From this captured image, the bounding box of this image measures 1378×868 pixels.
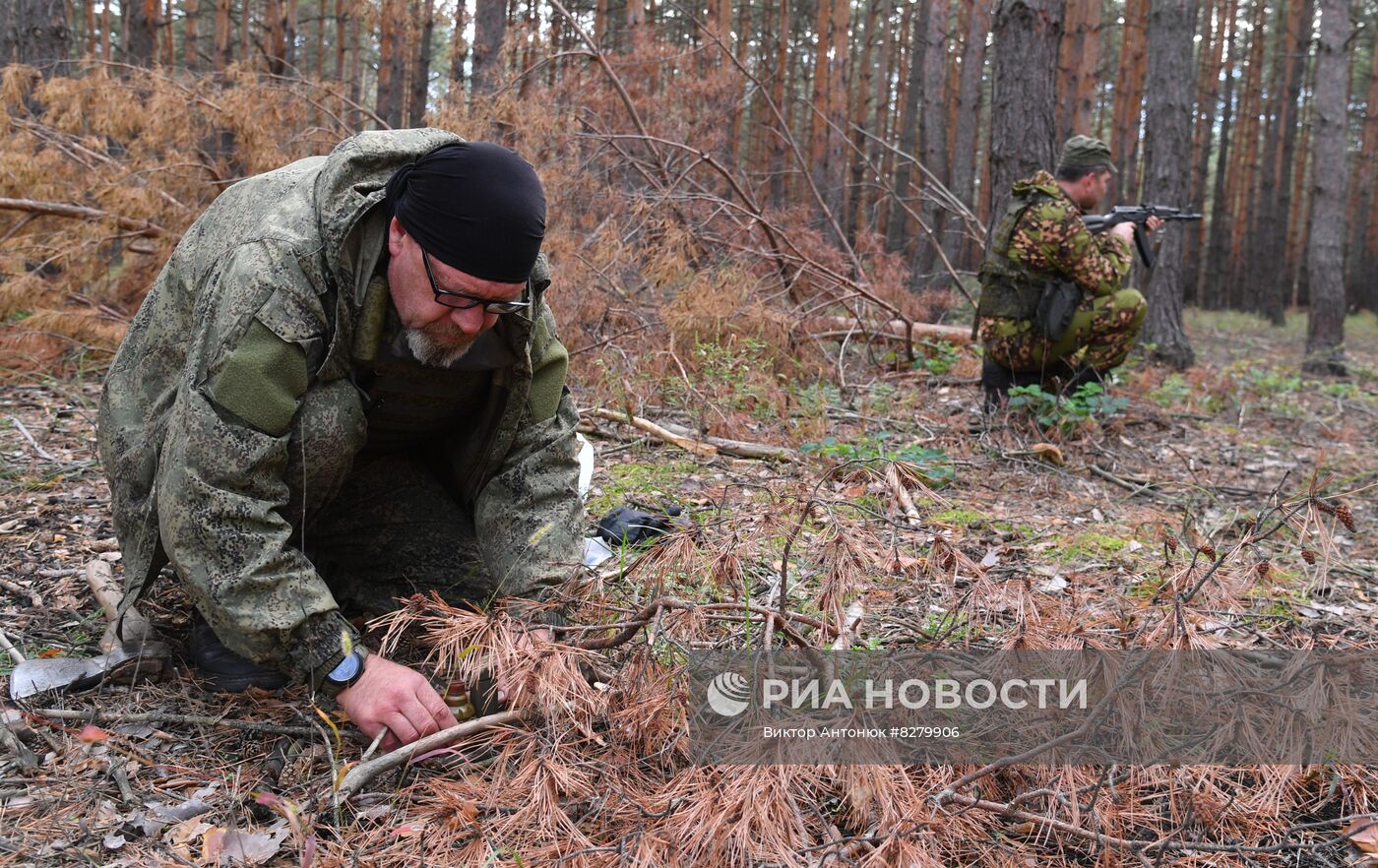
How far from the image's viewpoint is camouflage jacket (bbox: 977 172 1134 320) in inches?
189

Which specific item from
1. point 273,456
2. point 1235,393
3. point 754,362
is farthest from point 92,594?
point 1235,393

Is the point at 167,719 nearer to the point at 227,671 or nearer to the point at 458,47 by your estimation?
the point at 227,671

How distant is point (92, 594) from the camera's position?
2.53 m

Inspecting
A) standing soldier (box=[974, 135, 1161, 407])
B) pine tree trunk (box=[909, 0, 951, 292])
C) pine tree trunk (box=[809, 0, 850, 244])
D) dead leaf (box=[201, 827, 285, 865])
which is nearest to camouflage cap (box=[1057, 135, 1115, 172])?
standing soldier (box=[974, 135, 1161, 407])

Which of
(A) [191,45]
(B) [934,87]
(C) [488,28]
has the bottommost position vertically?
(C) [488,28]

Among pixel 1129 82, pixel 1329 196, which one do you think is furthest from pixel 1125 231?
pixel 1129 82

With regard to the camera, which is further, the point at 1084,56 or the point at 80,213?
the point at 1084,56

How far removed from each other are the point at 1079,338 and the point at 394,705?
13.8 feet

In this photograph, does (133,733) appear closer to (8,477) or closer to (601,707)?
(601,707)

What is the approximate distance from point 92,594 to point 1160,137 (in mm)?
8189

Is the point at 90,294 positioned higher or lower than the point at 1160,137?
lower

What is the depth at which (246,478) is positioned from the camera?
181 cm

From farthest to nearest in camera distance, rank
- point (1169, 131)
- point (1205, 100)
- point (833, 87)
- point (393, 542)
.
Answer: point (1205, 100) < point (833, 87) < point (1169, 131) < point (393, 542)

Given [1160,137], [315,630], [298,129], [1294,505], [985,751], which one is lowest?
[985,751]
